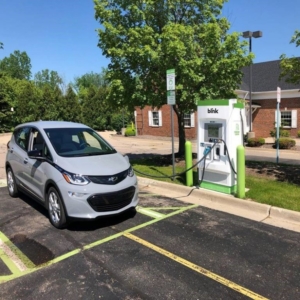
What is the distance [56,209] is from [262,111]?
22092 mm

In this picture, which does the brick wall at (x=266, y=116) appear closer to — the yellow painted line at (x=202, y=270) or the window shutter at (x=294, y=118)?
the window shutter at (x=294, y=118)

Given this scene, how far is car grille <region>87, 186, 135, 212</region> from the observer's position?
4.71 meters

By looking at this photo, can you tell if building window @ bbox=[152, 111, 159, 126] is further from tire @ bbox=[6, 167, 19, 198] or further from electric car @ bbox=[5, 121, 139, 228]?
electric car @ bbox=[5, 121, 139, 228]

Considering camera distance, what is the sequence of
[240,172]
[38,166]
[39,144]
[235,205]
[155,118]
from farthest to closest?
[155,118] < [240,172] < [235,205] < [39,144] < [38,166]

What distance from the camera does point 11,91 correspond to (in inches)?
1529

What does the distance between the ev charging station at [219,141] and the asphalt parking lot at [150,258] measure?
4.35 ft

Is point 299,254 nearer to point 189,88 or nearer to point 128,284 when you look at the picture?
point 128,284

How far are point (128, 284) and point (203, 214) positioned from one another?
8.87 feet

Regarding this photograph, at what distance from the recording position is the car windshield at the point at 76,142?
5.52 m

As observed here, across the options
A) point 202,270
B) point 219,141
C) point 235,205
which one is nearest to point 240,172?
point 235,205

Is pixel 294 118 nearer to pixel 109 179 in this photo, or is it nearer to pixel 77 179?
pixel 109 179

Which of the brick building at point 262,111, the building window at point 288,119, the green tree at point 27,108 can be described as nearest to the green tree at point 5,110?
the green tree at point 27,108

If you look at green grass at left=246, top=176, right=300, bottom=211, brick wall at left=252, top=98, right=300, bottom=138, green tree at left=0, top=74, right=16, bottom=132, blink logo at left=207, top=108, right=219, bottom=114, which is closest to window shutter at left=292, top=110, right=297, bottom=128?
Result: brick wall at left=252, top=98, right=300, bottom=138

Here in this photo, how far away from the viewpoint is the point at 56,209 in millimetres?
5016
